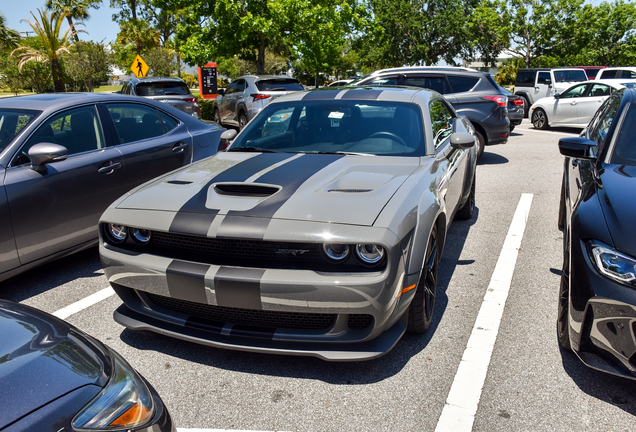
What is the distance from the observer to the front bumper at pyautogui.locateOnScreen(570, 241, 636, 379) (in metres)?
2.47

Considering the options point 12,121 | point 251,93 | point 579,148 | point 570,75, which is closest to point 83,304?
point 12,121

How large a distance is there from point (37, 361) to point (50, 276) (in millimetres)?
3222

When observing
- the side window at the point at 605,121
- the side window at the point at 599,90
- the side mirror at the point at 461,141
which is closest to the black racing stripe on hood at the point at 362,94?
the side mirror at the point at 461,141

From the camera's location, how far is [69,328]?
2.06 m

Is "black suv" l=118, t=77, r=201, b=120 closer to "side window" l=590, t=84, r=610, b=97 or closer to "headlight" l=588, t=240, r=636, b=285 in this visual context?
"side window" l=590, t=84, r=610, b=97

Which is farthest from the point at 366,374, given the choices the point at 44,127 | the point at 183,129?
the point at 183,129

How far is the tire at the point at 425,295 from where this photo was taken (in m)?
3.12

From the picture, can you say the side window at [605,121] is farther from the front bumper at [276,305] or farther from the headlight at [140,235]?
the headlight at [140,235]

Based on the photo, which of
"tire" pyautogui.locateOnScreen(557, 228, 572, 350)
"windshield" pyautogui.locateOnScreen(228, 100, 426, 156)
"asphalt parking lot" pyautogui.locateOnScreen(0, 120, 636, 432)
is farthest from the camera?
"windshield" pyautogui.locateOnScreen(228, 100, 426, 156)

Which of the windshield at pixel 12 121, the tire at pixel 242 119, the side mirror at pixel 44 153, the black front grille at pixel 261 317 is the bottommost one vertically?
the tire at pixel 242 119

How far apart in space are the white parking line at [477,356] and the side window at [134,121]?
3.59 m

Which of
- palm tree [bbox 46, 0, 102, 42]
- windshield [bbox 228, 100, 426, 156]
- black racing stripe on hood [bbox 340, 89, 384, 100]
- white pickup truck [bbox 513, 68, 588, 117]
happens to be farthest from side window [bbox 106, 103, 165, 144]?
palm tree [bbox 46, 0, 102, 42]

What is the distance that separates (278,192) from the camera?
10.00 ft

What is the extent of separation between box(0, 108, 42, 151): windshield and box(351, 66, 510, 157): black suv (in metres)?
6.19
